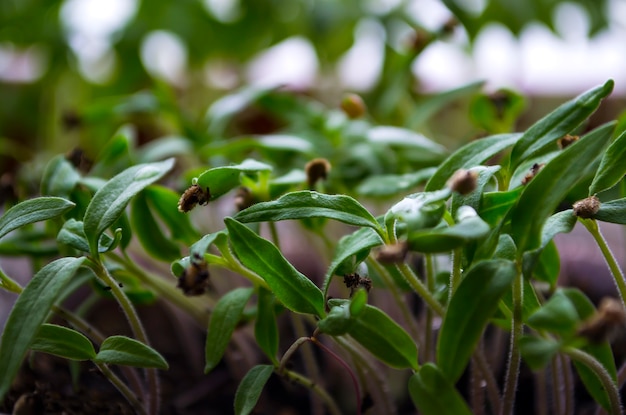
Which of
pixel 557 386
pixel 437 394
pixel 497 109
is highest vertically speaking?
pixel 497 109

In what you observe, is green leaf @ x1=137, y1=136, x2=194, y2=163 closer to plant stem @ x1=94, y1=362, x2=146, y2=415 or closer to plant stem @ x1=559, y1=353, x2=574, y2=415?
plant stem @ x1=94, y1=362, x2=146, y2=415

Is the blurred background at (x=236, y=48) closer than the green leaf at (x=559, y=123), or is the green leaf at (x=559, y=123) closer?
the green leaf at (x=559, y=123)

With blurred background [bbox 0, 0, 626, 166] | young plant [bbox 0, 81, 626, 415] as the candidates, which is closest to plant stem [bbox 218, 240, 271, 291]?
young plant [bbox 0, 81, 626, 415]

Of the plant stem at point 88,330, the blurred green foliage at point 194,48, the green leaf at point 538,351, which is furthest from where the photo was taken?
the blurred green foliage at point 194,48

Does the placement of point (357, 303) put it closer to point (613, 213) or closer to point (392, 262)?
point (392, 262)

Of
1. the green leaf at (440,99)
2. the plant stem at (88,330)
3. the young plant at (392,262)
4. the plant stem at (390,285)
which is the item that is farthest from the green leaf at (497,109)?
the plant stem at (88,330)

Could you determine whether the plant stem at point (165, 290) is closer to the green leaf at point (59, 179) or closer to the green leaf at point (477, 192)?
the green leaf at point (59, 179)

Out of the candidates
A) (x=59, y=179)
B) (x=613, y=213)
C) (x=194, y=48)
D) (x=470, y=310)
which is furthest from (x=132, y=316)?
(x=194, y=48)

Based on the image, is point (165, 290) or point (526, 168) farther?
point (165, 290)
